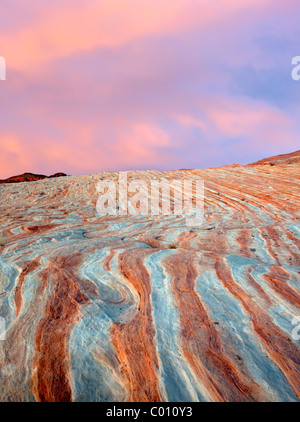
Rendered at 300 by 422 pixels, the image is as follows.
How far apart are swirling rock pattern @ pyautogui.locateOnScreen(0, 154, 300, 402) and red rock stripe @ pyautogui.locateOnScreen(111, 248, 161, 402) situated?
0.03 feet

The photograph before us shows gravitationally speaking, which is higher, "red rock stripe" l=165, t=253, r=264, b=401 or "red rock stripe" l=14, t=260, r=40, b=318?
"red rock stripe" l=14, t=260, r=40, b=318

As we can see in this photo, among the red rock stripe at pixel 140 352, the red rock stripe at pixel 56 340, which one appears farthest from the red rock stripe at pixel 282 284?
the red rock stripe at pixel 56 340

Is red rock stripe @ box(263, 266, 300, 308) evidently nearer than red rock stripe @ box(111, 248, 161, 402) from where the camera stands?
No

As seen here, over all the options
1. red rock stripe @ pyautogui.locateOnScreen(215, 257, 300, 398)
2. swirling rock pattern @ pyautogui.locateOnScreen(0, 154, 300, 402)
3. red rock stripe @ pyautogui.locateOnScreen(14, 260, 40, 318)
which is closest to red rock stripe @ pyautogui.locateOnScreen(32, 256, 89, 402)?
swirling rock pattern @ pyautogui.locateOnScreen(0, 154, 300, 402)

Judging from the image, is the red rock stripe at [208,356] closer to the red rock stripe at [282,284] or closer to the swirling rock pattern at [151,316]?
the swirling rock pattern at [151,316]

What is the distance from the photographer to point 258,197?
11.4 metres

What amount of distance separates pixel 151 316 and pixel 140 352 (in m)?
0.60

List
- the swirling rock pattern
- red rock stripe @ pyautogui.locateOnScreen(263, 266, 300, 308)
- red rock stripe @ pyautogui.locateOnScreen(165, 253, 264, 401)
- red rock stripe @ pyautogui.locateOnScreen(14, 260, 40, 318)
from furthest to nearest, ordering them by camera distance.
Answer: red rock stripe @ pyautogui.locateOnScreen(14, 260, 40, 318) < red rock stripe @ pyautogui.locateOnScreen(263, 266, 300, 308) < the swirling rock pattern < red rock stripe @ pyautogui.locateOnScreen(165, 253, 264, 401)

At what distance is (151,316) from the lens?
10.9ft

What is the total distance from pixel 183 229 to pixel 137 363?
493cm

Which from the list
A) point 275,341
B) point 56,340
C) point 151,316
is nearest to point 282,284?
point 275,341

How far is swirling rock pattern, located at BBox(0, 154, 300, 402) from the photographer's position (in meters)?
2.43

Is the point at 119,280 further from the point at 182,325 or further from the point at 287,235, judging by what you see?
the point at 287,235

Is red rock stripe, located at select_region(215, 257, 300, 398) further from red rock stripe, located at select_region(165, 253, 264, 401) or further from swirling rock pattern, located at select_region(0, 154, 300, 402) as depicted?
red rock stripe, located at select_region(165, 253, 264, 401)
